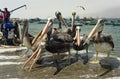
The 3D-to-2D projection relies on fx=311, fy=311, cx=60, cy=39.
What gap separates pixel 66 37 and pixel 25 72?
2.57m

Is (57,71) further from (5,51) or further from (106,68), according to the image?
(5,51)

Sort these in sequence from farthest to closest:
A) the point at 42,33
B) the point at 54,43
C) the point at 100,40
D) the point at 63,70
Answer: the point at 100,40 < the point at 42,33 < the point at 54,43 < the point at 63,70

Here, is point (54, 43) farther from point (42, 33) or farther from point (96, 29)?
point (96, 29)

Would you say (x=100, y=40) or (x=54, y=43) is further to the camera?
(x=100, y=40)

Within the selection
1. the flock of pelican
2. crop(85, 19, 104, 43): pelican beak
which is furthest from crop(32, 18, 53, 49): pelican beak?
crop(85, 19, 104, 43): pelican beak

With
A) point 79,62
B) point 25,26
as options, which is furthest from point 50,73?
point 25,26

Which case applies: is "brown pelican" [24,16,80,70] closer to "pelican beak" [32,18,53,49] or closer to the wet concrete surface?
"pelican beak" [32,18,53,49]

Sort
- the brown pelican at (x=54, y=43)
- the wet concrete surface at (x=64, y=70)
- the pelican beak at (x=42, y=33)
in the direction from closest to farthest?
1. the wet concrete surface at (x=64, y=70)
2. the brown pelican at (x=54, y=43)
3. the pelican beak at (x=42, y=33)

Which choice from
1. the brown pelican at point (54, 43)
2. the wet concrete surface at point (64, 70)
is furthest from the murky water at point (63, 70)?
the brown pelican at point (54, 43)

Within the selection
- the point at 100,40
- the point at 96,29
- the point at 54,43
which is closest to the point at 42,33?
the point at 54,43

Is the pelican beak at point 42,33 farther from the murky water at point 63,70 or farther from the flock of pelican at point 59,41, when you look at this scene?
the murky water at point 63,70

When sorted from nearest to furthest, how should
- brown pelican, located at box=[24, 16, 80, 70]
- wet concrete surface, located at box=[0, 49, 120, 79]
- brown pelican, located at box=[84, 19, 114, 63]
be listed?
wet concrete surface, located at box=[0, 49, 120, 79] < brown pelican, located at box=[24, 16, 80, 70] < brown pelican, located at box=[84, 19, 114, 63]

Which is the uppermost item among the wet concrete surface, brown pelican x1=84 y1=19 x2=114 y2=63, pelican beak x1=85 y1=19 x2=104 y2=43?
pelican beak x1=85 y1=19 x2=104 y2=43

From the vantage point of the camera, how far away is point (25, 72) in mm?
13914
